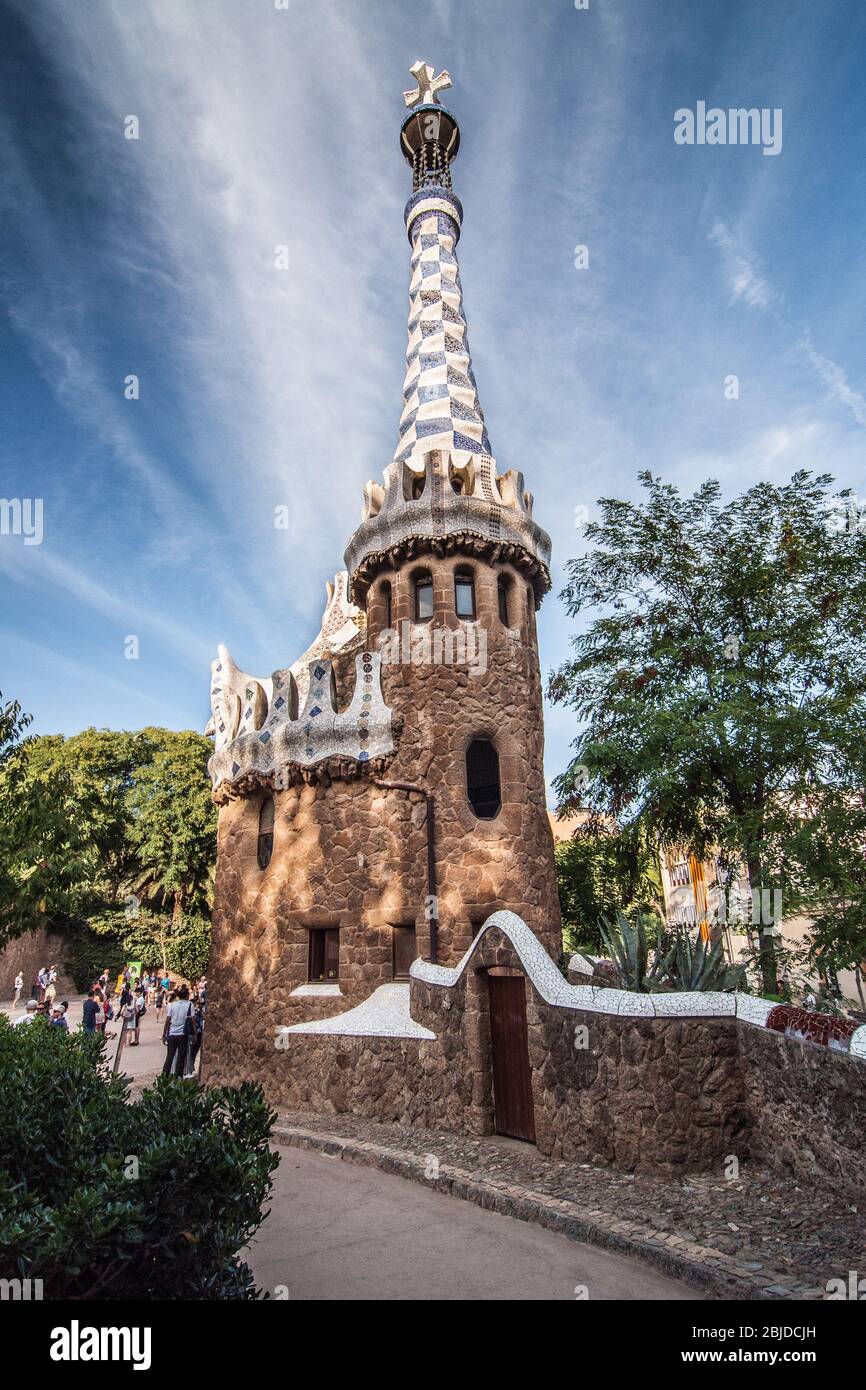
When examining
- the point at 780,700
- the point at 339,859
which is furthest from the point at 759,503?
the point at 339,859

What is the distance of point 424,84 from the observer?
16.5 meters

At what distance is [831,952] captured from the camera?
8.41 m

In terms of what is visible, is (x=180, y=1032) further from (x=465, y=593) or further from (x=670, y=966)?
(x=465, y=593)

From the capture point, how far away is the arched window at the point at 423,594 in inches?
476

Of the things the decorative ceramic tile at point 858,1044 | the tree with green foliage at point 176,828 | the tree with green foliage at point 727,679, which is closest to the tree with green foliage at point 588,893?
the tree with green foliage at point 727,679

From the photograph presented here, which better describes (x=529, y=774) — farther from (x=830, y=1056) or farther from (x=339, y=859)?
(x=830, y=1056)

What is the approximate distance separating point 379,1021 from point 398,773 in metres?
3.33

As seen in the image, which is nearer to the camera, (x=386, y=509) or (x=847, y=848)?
(x=847, y=848)

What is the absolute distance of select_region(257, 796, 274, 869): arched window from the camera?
12281mm

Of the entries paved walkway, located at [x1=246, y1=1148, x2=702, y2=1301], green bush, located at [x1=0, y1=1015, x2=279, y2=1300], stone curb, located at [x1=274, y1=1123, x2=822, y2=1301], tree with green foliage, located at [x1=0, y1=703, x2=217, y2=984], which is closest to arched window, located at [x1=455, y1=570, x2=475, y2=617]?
stone curb, located at [x1=274, y1=1123, x2=822, y2=1301]

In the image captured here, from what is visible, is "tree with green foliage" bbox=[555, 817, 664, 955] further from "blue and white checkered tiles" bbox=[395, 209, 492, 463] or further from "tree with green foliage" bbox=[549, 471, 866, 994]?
"blue and white checkered tiles" bbox=[395, 209, 492, 463]

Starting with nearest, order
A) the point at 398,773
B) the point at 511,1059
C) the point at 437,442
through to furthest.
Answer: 1. the point at 511,1059
2. the point at 398,773
3. the point at 437,442

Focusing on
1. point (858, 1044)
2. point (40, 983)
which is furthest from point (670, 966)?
point (40, 983)
